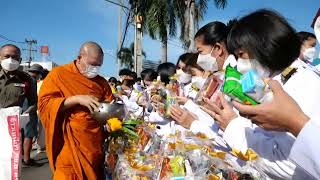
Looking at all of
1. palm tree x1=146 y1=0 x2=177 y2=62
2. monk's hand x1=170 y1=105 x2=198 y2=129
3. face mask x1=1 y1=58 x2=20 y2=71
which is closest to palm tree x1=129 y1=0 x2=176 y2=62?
palm tree x1=146 y1=0 x2=177 y2=62

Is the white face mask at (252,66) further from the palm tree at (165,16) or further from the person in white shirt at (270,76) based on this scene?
the palm tree at (165,16)

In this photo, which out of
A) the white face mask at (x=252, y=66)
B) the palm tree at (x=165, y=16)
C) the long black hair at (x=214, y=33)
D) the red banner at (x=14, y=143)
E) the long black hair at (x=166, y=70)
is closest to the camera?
the white face mask at (x=252, y=66)

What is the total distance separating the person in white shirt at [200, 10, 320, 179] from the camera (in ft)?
5.63

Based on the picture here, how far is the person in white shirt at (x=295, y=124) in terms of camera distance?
1394 millimetres

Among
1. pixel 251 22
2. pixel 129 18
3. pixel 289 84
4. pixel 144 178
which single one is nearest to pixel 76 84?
pixel 144 178

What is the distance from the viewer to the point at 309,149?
1.39 m

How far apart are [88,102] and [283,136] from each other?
262 centimetres

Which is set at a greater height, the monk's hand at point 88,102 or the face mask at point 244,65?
the face mask at point 244,65

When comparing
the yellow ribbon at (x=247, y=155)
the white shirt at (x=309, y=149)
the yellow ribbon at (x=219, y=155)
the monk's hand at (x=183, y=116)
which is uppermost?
the white shirt at (x=309, y=149)

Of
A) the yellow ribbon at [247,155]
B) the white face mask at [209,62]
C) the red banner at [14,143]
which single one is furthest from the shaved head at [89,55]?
the yellow ribbon at [247,155]

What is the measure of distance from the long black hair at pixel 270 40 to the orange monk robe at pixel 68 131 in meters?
2.56

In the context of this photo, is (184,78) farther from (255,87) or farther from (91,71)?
(255,87)

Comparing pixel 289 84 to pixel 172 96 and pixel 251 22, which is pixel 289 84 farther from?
pixel 172 96

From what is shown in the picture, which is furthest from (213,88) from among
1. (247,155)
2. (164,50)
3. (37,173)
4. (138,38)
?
(138,38)
